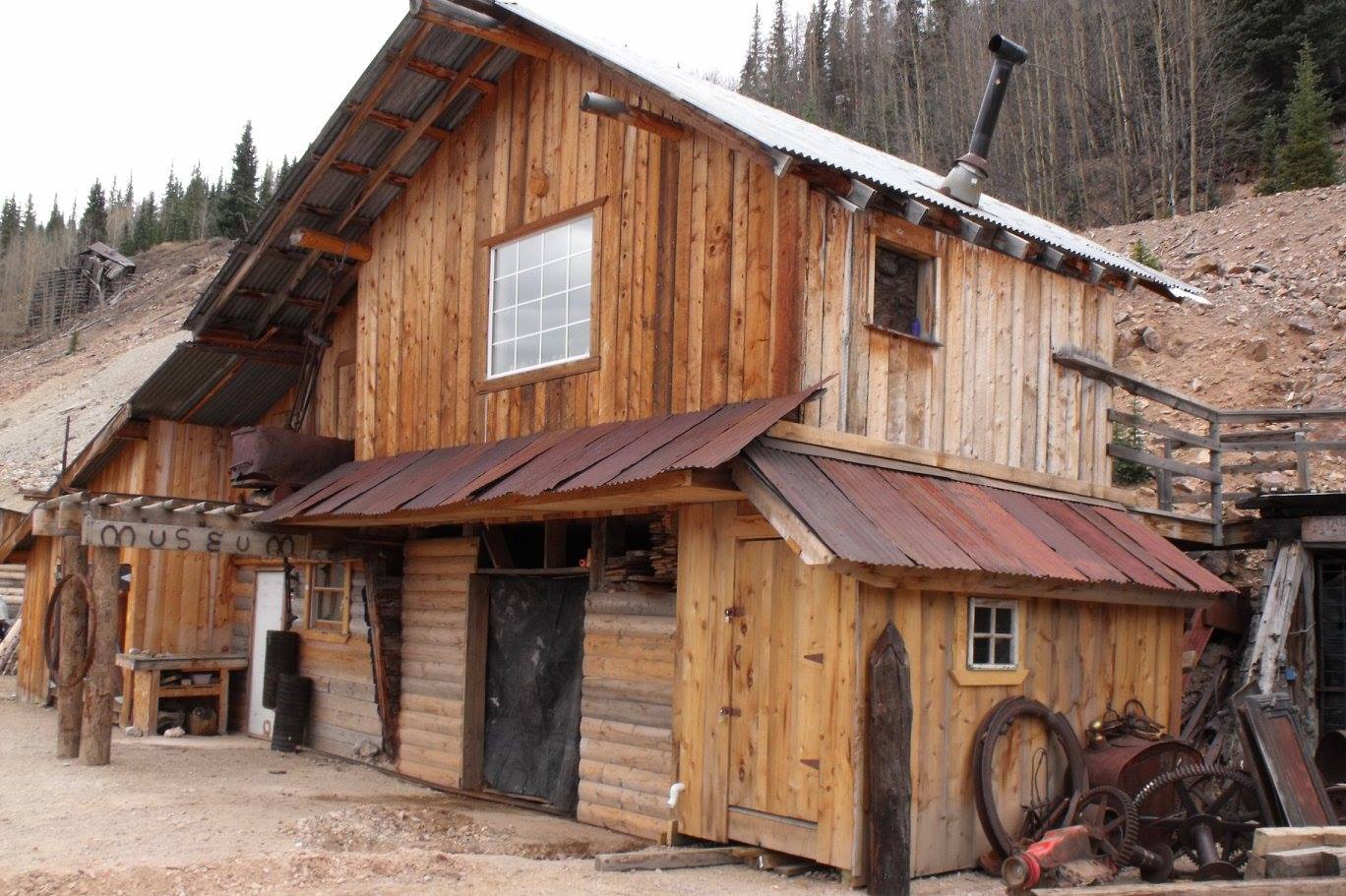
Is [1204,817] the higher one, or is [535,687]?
[535,687]

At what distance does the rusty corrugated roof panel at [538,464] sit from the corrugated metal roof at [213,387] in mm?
3321

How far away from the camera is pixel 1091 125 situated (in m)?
45.6

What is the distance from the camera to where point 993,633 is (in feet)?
31.0

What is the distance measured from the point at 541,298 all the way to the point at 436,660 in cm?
406

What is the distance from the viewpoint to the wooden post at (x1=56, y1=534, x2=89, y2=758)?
1270 centimetres

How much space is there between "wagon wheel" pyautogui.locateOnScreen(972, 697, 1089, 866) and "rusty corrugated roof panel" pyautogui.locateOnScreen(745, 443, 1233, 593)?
109 cm

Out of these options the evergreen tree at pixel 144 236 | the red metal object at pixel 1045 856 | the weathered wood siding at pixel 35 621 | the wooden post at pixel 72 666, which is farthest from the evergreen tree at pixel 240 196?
the red metal object at pixel 1045 856

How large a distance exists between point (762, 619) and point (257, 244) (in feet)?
25.9

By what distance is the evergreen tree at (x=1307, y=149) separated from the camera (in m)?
33.3

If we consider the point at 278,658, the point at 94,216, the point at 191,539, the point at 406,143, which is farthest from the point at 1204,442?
the point at 94,216

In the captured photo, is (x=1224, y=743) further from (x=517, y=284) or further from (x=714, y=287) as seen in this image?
(x=517, y=284)

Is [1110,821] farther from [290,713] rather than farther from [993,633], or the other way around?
[290,713]

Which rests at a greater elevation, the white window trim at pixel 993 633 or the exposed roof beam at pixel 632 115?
the exposed roof beam at pixel 632 115

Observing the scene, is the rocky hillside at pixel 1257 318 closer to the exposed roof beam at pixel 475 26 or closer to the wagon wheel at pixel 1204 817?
Result: the wagon wheel at pixel 1204 817
